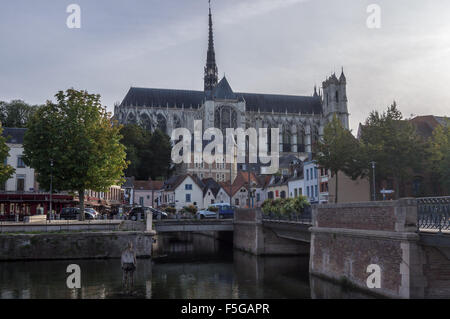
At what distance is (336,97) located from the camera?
14325cm

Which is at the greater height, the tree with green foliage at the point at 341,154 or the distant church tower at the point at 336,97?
the distant church tower at the point at 336,97

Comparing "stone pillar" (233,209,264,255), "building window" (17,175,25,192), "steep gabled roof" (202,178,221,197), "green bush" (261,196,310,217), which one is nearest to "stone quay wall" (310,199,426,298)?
"green bush" (261,196,310,217)

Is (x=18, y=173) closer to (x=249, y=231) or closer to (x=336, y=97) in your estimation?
(x=249, y=231)

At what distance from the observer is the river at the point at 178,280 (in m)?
22.8

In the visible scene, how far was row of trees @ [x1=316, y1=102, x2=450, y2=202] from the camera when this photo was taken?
39.7m

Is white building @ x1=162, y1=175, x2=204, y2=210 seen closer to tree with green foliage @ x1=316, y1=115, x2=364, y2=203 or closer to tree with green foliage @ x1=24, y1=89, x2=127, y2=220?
tree with green foliage @ x1=24, y1=89, x2=127, y2=220

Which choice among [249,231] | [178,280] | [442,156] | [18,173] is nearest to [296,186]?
[249,231]

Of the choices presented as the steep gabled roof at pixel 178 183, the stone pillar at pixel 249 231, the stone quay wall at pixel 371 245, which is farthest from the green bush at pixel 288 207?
the steep gabled roof at pixel 178 183

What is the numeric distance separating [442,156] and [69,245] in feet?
101

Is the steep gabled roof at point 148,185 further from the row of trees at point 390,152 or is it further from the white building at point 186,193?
the row of trees at point 390,152

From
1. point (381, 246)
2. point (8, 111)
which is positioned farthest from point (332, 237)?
point (8, 111)

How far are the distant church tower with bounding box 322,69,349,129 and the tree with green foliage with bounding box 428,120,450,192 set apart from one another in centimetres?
10096

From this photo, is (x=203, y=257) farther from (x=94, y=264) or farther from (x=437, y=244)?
(x=437, y=244)
